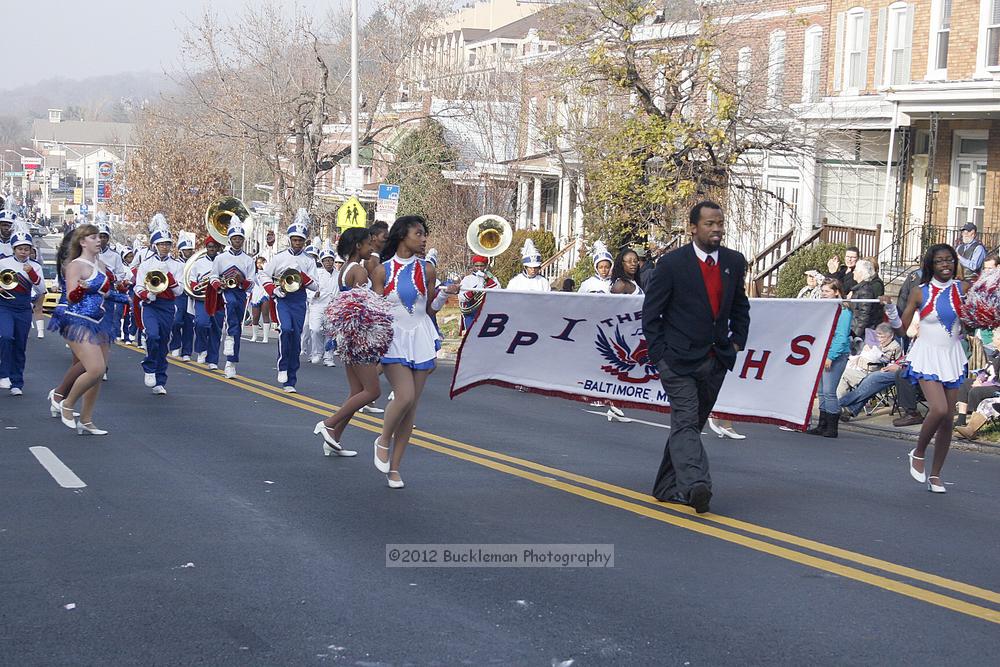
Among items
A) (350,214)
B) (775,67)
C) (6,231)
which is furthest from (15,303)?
(775,67)

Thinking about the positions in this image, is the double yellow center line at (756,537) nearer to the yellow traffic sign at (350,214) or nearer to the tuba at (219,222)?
the tuba at (219,222)

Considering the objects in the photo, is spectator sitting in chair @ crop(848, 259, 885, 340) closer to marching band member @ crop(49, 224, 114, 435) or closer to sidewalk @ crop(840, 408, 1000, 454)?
sidewalk @ crop(840, 408, 1000, 454)

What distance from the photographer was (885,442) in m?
13.7

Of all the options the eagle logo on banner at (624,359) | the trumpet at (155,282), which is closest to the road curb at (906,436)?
the eagle logo on banner at (624,359)

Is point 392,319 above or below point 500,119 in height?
below

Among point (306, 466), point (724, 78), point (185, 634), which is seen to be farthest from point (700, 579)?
point (724, 78)

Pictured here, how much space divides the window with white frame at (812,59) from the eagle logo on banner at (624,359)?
68.2 feet

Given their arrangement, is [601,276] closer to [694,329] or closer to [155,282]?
[155,282]

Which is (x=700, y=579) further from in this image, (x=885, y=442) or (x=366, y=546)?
(x=885, y=442)

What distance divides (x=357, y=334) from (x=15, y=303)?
819cm

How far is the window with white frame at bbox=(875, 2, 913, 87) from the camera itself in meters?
27.5

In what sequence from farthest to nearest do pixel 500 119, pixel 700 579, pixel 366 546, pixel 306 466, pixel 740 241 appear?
pixel 500 119, pixel 740 241, pixel 306 466, pixel 366 546, pixel 700 579

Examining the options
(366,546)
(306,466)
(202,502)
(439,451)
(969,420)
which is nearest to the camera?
(366,546)

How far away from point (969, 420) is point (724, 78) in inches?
530
